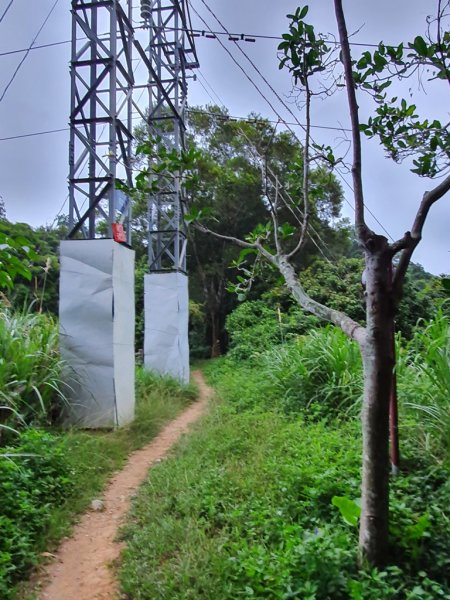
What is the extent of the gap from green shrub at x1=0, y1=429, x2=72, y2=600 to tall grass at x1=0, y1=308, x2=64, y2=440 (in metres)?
0.37

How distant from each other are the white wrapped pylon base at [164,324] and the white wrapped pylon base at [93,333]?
3.28 meters

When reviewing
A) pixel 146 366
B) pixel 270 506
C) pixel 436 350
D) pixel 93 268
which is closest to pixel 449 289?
pixel 270 506

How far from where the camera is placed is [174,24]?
31.4ft

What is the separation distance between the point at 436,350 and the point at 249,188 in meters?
12.7

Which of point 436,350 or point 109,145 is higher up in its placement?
point 109,145

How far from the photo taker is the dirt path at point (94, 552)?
2350 mm

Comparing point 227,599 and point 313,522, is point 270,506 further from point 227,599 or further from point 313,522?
point 227,599

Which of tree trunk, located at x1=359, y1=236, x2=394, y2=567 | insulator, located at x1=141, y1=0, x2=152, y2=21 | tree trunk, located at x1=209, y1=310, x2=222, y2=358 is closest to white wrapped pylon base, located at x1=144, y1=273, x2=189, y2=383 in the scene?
insulator, located at x1=141, y1=0, x2=152, y2=21

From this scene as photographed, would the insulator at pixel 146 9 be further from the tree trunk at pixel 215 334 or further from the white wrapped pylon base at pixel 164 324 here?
the tree trunk at pixel 215 334

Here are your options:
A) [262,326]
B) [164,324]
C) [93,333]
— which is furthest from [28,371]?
[262,326]

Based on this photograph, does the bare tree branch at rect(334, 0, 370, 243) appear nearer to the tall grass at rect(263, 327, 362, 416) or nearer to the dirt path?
the dirt path


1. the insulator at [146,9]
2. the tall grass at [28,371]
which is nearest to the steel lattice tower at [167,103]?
the insulator at [146,9]

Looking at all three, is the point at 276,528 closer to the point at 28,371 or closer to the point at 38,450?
the point at 38,450

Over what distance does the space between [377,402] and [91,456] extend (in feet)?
9.97
